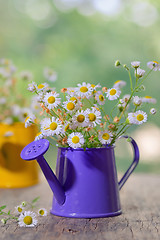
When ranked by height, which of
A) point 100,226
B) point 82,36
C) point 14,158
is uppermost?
point 82,36

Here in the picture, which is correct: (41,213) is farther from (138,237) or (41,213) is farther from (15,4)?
(15,4)

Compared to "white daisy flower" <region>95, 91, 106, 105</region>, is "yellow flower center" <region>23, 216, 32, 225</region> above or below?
below

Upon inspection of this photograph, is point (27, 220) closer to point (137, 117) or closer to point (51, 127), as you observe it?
point (51, 127)

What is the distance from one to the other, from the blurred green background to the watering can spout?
2.27 m

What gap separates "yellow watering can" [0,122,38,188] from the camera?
4.33ft

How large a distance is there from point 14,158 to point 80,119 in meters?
0.59

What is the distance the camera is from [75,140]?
0.80m

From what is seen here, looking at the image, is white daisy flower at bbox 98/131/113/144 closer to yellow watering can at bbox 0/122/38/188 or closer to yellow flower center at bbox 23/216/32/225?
yellow flower center at bbox 23/216/32/225

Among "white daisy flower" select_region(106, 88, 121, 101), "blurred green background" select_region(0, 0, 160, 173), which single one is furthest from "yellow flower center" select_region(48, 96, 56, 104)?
"blurred green background" select_region(0, 0, 160, 173)

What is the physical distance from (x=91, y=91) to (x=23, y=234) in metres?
0.33

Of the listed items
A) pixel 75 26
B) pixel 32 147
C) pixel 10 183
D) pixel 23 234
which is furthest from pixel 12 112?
pixel 75 26

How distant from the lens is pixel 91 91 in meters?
0.82

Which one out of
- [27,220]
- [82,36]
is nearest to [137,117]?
[27,220]

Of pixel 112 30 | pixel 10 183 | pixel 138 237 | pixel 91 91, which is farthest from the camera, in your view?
pixel 112 30
